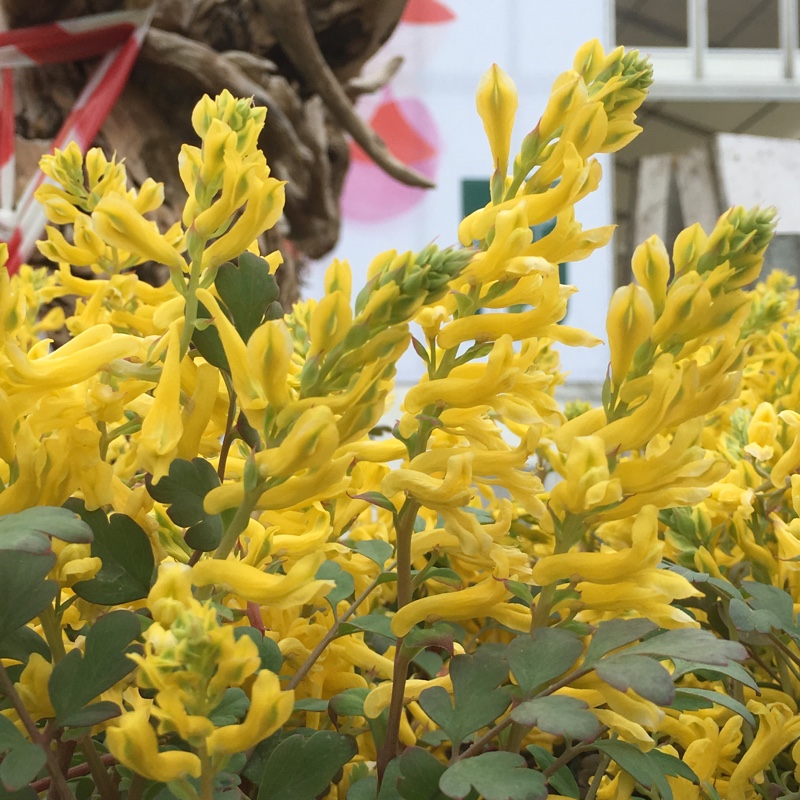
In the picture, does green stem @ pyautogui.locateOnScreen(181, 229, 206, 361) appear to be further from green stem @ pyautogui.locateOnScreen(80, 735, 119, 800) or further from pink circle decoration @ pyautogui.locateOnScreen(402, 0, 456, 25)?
pink circle decoration @ pyautogui.locateOnScreen(402, 0, 456, 25)

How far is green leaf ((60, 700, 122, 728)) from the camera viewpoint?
0.70 feet

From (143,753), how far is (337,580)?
15 cm

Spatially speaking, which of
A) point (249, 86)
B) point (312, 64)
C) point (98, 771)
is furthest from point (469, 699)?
point (312, 64)

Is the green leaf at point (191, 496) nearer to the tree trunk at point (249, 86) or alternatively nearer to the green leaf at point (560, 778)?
the green leaf at point (560, 778)

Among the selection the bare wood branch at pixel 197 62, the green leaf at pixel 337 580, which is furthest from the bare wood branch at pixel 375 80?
the green leaf at pixel 337 580

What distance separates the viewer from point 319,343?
0.21 meters

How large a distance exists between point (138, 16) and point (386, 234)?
3.68 ft

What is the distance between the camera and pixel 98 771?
25cm

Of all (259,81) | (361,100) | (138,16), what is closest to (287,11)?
(259,81)

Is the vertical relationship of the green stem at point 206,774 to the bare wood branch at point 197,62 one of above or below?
below

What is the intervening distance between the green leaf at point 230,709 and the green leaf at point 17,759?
5 cm

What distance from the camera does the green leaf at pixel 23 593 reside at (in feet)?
0.71

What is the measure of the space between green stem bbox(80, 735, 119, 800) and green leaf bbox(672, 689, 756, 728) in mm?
184

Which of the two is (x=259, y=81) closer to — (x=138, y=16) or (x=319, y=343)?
(x=138, y=16)
